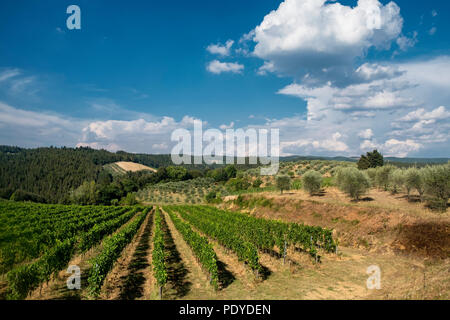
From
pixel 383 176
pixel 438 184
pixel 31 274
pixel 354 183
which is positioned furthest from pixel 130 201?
pixel 438 184

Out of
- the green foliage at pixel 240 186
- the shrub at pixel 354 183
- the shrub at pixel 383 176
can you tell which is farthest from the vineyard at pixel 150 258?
the green foliage at pixel 240 186

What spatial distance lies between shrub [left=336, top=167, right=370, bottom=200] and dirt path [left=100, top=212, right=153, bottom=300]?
28.5 metres

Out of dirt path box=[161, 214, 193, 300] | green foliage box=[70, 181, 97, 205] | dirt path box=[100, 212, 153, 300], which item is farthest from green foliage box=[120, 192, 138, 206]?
dirt path box=[161, 214, 193, 300]

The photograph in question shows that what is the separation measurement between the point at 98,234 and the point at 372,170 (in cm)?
4762

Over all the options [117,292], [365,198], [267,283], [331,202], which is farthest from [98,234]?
[365,198]

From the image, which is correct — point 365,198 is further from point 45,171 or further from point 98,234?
point 45,171

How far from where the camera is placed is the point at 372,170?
4569cm

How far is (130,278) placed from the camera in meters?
16.0

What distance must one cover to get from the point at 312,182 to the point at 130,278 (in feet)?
112

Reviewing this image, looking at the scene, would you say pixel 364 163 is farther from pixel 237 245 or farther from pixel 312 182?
pixel 237 245

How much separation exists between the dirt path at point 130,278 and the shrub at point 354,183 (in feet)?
93.6

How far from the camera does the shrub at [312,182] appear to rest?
41656 millimetres

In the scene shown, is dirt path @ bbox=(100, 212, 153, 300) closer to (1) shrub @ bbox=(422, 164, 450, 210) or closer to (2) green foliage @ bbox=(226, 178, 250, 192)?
(1) shrub @ bbox=(422, 164, 450, 210)
